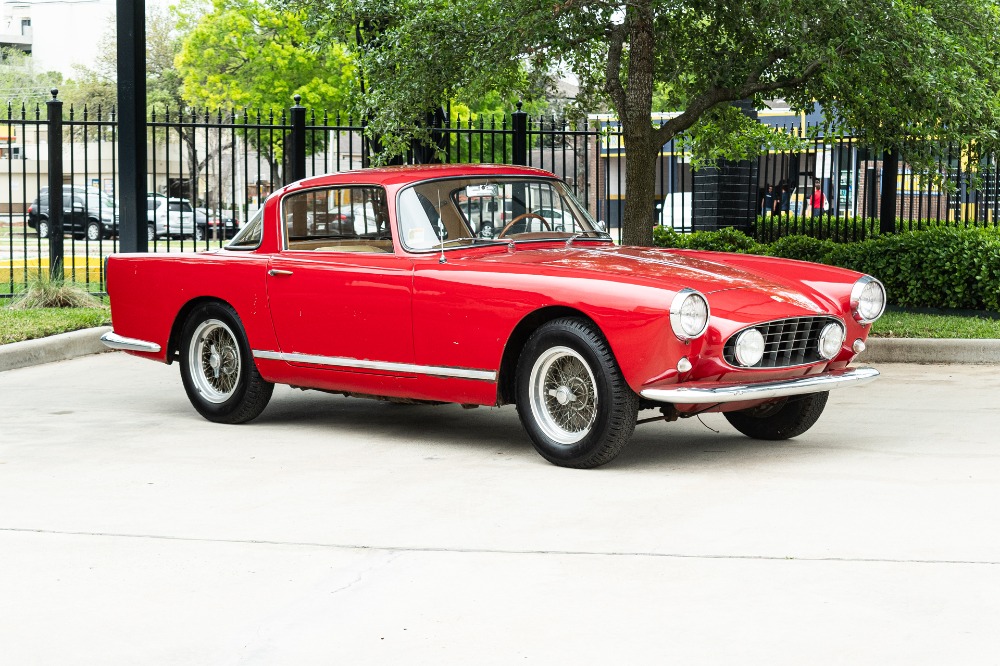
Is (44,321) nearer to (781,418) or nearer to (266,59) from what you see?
(781,418)

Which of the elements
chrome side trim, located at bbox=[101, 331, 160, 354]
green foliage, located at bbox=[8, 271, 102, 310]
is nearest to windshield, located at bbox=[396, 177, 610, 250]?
chrome side trim, located at bbox=[101, 331, 160, 354]

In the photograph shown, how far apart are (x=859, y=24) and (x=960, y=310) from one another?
4.27 meters

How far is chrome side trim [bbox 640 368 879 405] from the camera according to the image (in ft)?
20.0

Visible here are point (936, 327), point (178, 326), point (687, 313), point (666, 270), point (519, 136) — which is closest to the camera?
point (687, 313)

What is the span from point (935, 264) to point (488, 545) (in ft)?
30.0

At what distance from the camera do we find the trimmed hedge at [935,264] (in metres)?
12.6

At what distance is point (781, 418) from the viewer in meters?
7.38

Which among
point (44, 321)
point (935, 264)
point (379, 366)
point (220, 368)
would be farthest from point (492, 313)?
point (935, 264)

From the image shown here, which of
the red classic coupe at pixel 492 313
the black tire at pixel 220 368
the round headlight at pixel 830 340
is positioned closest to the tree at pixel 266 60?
the black tire at pixel 220 368

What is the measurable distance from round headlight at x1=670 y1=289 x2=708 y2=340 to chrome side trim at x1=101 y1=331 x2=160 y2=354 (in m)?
3.80

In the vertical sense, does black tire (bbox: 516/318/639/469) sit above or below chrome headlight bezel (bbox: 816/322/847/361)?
below

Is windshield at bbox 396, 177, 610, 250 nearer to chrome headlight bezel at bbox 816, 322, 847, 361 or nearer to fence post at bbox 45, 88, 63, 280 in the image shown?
chrome headlight bezel at bbox 816, 322, 847, 361

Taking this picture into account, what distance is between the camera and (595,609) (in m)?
4.24

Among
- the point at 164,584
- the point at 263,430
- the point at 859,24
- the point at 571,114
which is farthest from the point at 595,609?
the point at 571,114
